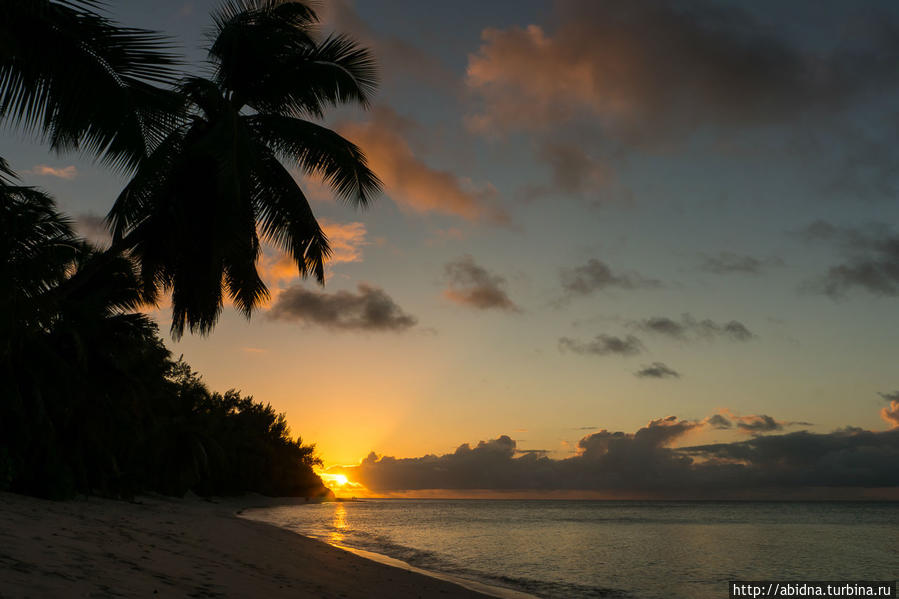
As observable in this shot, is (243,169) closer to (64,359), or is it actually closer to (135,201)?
(135,201)

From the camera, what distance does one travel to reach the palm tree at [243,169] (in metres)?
10.3

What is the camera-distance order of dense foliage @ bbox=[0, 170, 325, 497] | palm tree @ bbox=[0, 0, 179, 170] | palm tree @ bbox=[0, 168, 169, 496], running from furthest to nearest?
palm tree @ bbox=[0, 168, 169, 496] < dense foliage @ bbox=[0, 170, 325, 497] < palm tree @ bbox=[0, 0, 179, 170]

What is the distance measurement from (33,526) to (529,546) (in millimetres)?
25854

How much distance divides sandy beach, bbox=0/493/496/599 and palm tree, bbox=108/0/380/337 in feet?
13.8

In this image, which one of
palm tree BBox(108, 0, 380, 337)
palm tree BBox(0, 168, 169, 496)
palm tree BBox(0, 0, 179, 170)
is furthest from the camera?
palm tree BBox(0, 168, 169, 496)

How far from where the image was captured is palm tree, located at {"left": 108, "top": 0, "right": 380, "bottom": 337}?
33.7ft

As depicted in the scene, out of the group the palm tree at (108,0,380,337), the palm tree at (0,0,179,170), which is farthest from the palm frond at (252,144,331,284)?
the palm tree at (0,0,179,170)

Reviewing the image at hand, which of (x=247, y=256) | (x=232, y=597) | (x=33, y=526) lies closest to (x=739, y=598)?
(x=232, y=597)

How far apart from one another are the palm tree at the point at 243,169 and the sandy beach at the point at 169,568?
4.21 meters

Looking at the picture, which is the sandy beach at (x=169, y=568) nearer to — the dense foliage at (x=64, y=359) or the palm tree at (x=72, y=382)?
the dense foliage at (x=64, y=359)

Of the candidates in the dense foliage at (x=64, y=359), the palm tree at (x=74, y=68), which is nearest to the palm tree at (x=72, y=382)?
the dense foliage at (x=64, y=359)

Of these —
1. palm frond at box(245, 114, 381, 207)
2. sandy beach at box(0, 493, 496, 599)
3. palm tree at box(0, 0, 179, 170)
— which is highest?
palm frond at box(245, 114, 381, 207)

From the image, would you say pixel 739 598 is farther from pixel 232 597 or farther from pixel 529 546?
pixel 529 546

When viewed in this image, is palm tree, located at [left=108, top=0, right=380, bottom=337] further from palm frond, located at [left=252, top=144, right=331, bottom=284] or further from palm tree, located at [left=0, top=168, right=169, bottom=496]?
palm tree, located at [left=0, top=168, right=169, bottom=496]
